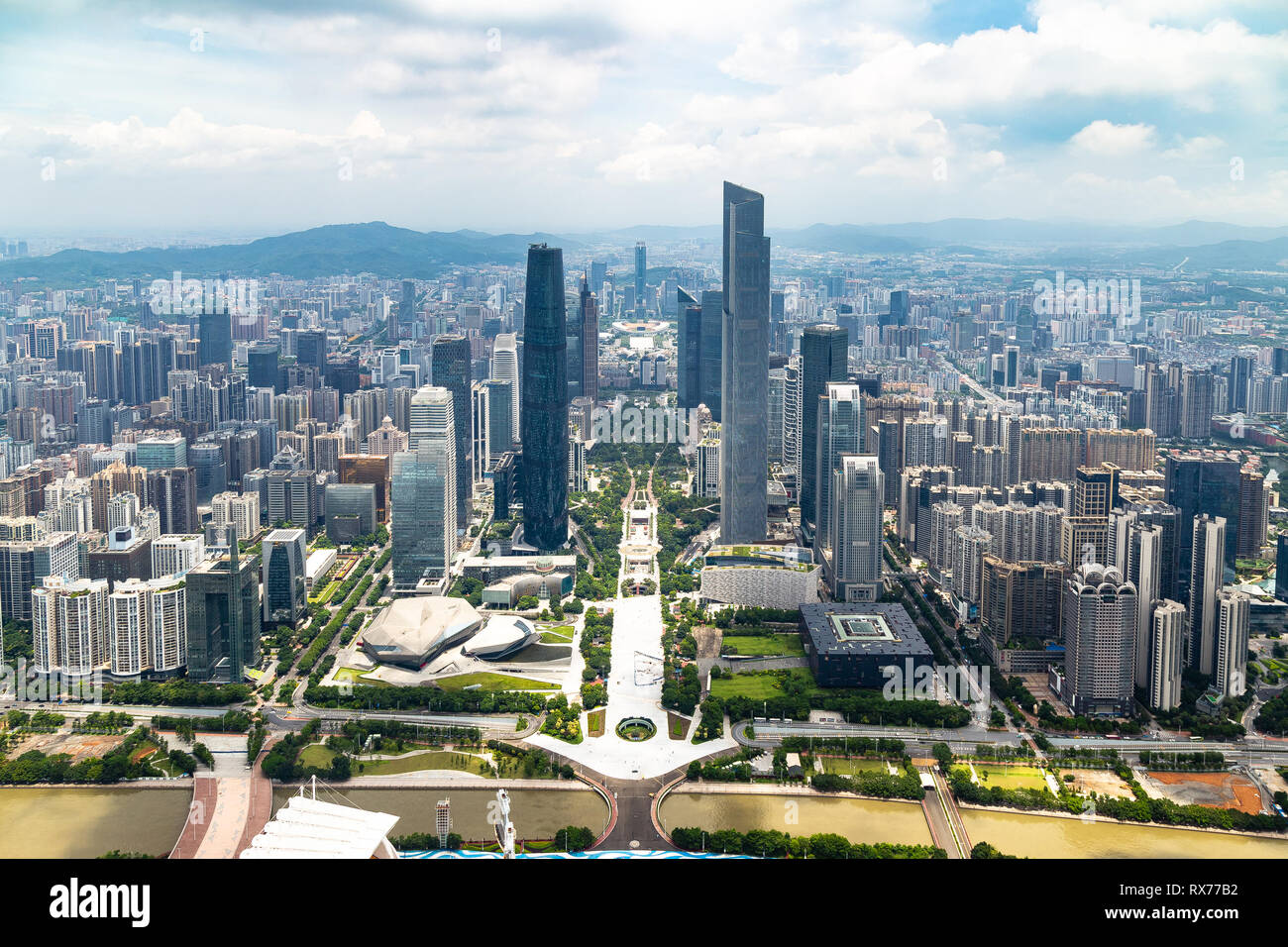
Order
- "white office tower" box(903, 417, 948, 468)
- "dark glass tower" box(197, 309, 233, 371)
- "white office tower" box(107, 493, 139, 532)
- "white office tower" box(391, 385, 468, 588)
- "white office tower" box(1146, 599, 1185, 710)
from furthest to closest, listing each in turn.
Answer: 1. "dark glass tower" box(197, 309, 233, 371)
2. "white office tower" box(903, 417, 948, 468)
3. "white office tower" box(107, 493, 139, 532)
4. "white office tower" box(391, 385, 468, 588)
5. "white office tower" box(1146, 599, 1185, 710)

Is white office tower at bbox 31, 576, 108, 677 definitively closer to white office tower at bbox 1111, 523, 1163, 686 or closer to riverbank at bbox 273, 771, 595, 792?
riverbank at bbox 273, 771, 595, 792

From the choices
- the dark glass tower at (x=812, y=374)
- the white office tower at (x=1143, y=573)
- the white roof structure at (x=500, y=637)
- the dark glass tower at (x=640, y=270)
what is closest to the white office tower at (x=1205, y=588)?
the white office tower at (x=1143, y=573)

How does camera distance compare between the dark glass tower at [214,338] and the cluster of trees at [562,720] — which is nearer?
the cluster of trees at [562,720]

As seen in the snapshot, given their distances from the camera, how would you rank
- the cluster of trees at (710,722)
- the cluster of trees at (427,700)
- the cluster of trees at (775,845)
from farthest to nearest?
the cluster of trees at (427,700)
the cluster of trees at (710,722)
the cluster of trees at (775,845)

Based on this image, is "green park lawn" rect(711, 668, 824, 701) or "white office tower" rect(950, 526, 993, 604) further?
"white office tower" rect(950, 526, 993, 604)

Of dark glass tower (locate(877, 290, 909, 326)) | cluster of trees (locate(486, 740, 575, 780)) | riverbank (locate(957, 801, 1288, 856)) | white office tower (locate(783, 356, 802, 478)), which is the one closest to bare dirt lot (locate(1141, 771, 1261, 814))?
riverbank (locate(957, 801, 1288, 856))

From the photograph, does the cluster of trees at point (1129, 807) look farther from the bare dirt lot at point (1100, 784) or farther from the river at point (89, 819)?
the river at point (89, 819)
